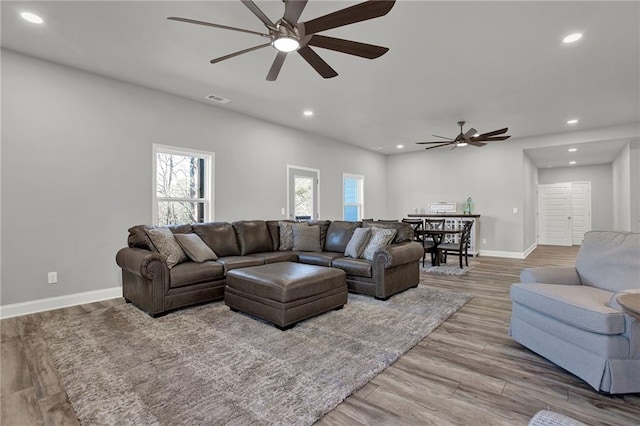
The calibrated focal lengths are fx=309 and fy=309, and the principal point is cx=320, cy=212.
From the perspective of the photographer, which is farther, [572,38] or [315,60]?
[572,38]

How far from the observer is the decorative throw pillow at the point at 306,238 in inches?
196

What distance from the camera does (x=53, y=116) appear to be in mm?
3645

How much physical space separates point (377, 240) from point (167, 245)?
2622 mm

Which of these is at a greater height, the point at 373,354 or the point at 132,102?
the point at 132,102

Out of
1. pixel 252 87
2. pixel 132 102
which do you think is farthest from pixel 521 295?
pixel 132 102

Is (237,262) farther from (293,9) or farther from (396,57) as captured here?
(396,57)

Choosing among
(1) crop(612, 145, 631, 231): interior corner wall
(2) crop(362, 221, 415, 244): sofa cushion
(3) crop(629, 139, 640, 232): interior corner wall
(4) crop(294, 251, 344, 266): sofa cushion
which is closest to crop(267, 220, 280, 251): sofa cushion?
(4) crop(294, 251, 344, 266): sofa cushion

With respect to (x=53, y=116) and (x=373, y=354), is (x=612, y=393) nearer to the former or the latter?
(x=373, y=354)

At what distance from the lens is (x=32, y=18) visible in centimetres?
281

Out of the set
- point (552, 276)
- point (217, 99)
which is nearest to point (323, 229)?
point (217, 99)

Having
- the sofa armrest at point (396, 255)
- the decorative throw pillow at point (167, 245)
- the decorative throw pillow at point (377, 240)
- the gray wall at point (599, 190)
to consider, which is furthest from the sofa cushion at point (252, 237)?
the gray wall at point (599, 190)

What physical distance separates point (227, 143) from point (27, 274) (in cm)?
317

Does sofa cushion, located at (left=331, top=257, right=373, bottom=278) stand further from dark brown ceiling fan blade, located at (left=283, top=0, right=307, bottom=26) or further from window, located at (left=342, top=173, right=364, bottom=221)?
window, located at (left=342, top=173, right=364, bottom=221)

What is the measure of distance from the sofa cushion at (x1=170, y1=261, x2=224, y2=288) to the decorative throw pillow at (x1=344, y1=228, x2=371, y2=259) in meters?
1.74
